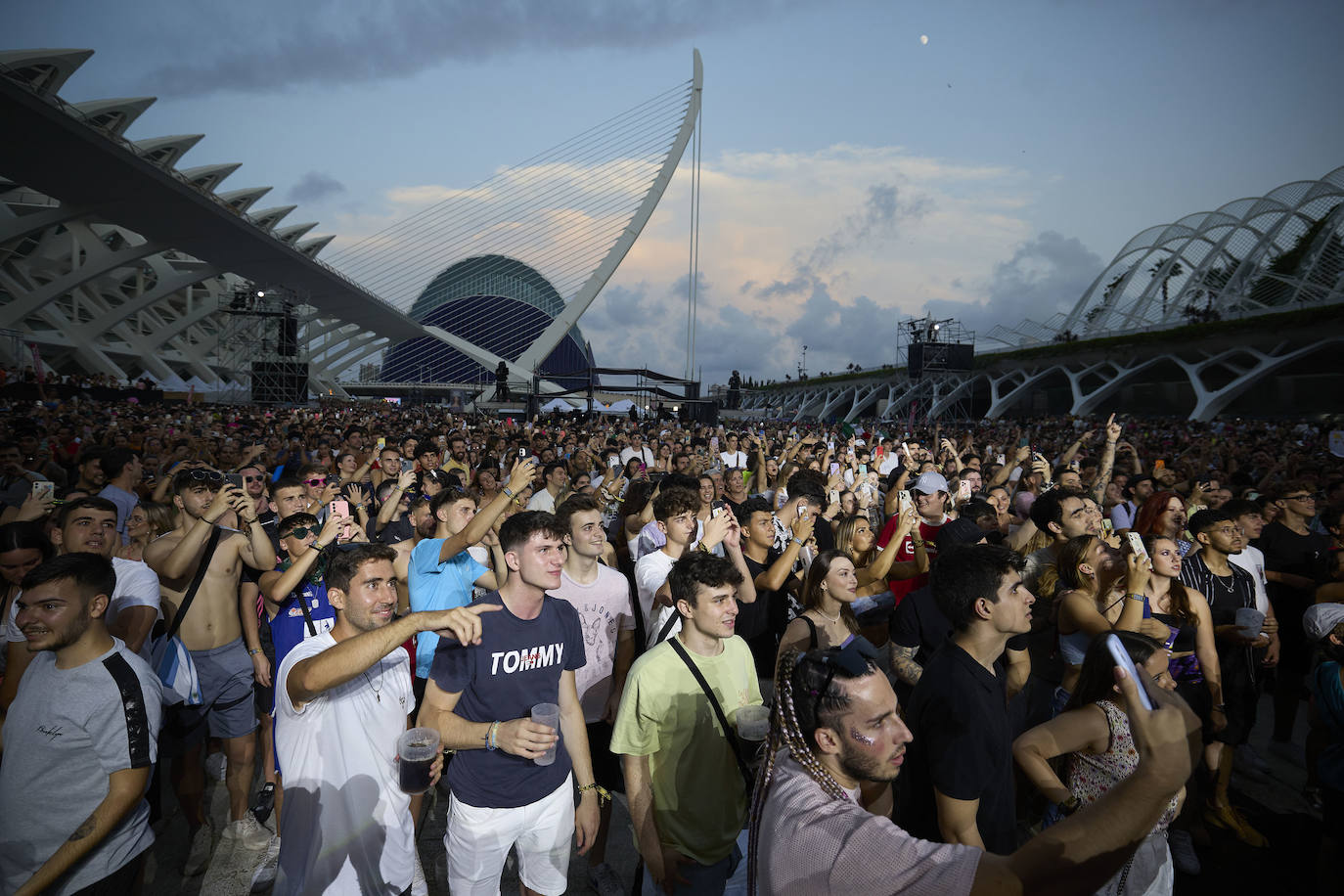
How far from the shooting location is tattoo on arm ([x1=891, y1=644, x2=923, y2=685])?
11.6 ft

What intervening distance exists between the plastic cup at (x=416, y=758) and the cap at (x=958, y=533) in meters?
4.26

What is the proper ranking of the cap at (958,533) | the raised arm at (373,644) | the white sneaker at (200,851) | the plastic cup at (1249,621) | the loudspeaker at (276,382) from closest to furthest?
1. the raised arm at (373,644)
2. the white sneaker at (200,851)
3. the plastic cup at (1249,621)
4. the cap at (958,533)
5. the loudspeaker at (276,382)

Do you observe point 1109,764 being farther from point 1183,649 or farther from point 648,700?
point 648,700

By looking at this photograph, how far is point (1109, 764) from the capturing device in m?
2.31

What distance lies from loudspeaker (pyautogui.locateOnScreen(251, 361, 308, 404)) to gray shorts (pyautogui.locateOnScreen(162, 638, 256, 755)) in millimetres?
30741

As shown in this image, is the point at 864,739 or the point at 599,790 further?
the point at 599,790

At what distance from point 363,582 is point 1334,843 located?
4.27 m

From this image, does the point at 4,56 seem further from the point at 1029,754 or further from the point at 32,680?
the point at 1029,754

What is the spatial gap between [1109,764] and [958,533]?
3.02 m

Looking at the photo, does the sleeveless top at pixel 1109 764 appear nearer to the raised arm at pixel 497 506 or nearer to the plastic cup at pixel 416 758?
the plastic cup at pixel 416 758

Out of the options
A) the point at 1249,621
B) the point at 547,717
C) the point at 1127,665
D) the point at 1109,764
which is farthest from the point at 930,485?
the point at 1127,665

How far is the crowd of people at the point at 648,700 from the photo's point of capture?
64.9 inches

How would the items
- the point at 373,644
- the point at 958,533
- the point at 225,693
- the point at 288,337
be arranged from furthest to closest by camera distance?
1. the point at 288,337
2. the point at 958,533
3. the point at 225,693
4. the point at 373,644

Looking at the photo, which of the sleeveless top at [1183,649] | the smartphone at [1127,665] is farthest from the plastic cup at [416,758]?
the sleeveless top at [1183,649]
